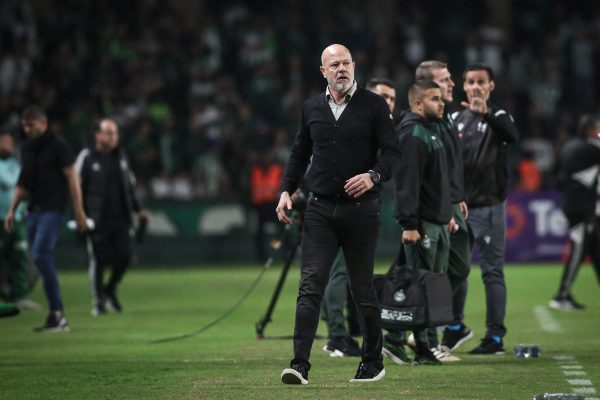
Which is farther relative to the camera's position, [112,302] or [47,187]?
[112,302]

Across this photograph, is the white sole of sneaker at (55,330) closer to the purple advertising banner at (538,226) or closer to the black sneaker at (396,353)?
the black sneaker at (396,353)

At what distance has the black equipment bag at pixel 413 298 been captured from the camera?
10367mm

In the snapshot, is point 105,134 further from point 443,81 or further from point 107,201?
point 443,81

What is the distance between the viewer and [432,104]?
35.7 feet

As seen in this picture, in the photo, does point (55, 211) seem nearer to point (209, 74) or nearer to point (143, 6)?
point (209, 74)

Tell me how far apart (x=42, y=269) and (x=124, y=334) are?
110 centimetres

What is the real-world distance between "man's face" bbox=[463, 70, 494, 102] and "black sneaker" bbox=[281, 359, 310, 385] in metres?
3.42

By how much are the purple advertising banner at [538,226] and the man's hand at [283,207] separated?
1754cm

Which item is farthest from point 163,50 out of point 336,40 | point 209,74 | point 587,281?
point 587,281

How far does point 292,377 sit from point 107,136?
843 centimetres

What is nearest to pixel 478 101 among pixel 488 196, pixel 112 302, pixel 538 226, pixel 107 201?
pixel 488 196

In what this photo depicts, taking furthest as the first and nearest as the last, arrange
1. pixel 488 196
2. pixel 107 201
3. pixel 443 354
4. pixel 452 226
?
1. pixel 107 201
2. pixel 488 196
3. pixel 443 354
4. pixel 452 226

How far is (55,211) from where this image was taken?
14570 mm

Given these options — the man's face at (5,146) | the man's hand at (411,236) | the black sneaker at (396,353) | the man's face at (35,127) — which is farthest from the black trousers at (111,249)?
the man's hand at (411,236)
